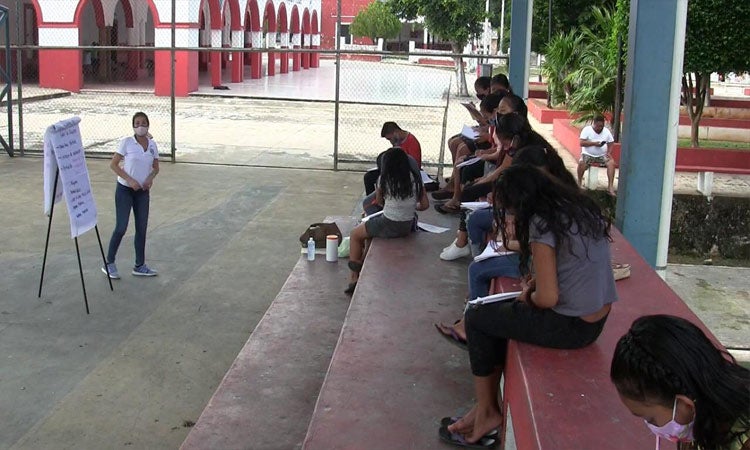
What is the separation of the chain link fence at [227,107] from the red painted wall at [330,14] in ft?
→ 57.3

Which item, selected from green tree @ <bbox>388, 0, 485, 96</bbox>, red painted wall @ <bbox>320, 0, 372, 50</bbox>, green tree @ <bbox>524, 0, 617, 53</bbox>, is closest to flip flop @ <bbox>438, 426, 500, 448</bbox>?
green tree @ <bbox>524, 0, 617, 53</bbox>

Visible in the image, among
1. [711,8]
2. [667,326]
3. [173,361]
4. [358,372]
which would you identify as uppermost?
[711,8]

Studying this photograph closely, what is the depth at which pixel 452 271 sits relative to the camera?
19.5 ft

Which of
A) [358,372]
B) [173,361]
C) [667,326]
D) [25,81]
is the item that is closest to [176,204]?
[173,361]

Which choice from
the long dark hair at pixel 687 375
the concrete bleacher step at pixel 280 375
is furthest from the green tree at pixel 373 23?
the long dark hair at pixel 687 375

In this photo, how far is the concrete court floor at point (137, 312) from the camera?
4.96 meters

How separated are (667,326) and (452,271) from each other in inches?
154

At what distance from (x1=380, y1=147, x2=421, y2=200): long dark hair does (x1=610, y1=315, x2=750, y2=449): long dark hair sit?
14.5 ft

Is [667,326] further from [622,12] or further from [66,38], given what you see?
[66,38]

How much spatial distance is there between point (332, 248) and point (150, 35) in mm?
31650

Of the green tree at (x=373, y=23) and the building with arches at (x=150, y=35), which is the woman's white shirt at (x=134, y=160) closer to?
the building with arches at (x=150, y=35)

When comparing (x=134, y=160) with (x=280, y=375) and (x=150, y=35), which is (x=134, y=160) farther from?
(x=150, y=35)

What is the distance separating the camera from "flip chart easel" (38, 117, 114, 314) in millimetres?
6750

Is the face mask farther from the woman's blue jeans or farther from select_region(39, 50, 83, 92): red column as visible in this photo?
select_region(39, 50, 83, 92): red column
